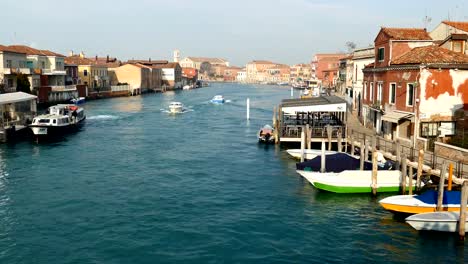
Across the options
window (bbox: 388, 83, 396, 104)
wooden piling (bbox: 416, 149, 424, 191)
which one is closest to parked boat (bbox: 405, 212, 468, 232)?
wooden piling (bbox: 416, 149, 424, 191)

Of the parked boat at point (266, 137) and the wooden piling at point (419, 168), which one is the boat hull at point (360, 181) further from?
the parked boat at point (266, 137)

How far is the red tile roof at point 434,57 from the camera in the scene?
86.3 feet

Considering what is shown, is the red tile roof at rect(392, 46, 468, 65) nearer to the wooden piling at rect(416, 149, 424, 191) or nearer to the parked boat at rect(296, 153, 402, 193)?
the wooden piling at rect(416, 149, 424, 191)

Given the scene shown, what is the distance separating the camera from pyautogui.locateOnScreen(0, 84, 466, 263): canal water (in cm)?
1694

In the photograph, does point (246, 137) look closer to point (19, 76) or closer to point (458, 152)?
point (458, 152)

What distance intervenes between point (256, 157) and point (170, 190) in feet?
33.9

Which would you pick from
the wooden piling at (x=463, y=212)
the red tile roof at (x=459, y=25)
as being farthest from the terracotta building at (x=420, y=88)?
the wooden piling at (x=463, y=212)

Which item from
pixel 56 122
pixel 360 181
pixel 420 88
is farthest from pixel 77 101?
pixel 360 181

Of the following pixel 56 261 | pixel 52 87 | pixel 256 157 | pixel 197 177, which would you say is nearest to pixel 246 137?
pixel 256 157

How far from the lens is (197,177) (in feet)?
91.6

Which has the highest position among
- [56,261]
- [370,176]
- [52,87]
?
[52,87]

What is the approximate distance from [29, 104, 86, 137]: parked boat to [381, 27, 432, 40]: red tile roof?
95.0ft

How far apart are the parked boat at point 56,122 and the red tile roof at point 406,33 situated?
2897cm

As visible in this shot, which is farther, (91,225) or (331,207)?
(331,207)
